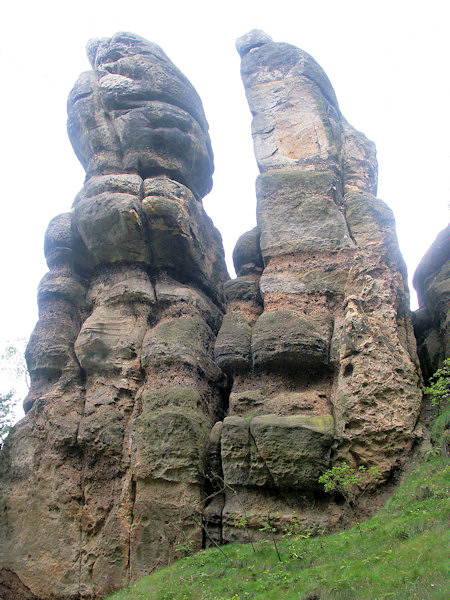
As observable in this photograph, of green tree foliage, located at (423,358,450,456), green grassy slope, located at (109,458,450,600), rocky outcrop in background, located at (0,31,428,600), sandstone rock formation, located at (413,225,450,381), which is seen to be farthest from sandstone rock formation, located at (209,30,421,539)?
green grassy slope, located at (109,458,450,600)

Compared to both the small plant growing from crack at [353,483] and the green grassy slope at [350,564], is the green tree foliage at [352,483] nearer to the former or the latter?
the small plant growing from crack at [353,483]

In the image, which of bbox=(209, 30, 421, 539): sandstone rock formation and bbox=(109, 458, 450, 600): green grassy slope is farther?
bbox=(209, 30, 421, 539): sandstone rock formation

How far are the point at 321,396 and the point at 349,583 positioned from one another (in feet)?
16.3

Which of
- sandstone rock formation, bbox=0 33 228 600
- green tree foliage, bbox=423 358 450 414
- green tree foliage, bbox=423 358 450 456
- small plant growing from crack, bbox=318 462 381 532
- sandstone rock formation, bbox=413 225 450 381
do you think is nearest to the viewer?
small plant growing from crack, bbox=318 462 381 532

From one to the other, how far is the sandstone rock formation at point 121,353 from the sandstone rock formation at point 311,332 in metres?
1.16

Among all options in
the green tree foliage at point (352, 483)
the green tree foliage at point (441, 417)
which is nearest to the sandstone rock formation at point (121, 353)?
the green tree foliage at point (352, 483)

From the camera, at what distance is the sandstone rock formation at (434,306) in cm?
1278

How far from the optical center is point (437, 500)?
8578 mm

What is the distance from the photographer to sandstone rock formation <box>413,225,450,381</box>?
12.8 metres

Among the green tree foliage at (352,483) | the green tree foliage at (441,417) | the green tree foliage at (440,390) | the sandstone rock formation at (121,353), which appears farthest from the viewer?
the sandstone rock formation at (121,353)

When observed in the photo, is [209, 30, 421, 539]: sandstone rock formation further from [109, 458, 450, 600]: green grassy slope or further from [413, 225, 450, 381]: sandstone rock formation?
[109, 458, 450, 600]: green grassy slope

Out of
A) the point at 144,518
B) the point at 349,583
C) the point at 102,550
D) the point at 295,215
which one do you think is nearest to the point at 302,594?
the point at 349,583

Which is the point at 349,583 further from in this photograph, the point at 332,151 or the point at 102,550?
the point at 332,151

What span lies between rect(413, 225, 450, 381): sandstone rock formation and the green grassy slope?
360cm
